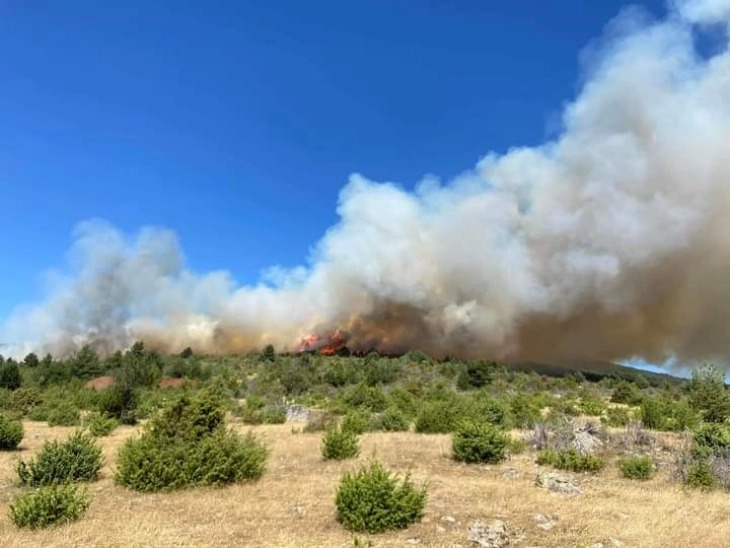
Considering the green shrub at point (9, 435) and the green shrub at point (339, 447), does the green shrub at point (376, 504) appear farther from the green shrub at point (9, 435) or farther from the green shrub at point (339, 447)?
the green shrub at point (9, 435)

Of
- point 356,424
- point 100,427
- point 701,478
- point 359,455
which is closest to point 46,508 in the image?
point 359,455

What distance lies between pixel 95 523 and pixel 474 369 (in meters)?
64.6

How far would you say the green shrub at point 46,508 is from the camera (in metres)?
13.5

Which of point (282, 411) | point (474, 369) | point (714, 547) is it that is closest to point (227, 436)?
point (714, 547)

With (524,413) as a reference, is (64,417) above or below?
below

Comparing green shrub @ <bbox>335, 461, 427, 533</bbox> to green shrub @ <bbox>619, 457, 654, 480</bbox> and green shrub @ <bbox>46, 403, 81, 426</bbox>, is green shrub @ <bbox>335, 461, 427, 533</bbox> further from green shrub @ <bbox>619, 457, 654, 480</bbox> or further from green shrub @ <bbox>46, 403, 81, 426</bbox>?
green shrub @ <bbox>46, 403, 81, 426</bbox>

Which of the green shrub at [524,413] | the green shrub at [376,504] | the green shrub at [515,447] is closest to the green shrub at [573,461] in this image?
the green shrub at [515,447]

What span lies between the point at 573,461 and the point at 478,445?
12.0 feet

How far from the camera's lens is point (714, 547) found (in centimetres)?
1333

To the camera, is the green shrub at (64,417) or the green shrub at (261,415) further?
the green shrub at (261,415)

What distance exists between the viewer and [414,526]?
1457cm

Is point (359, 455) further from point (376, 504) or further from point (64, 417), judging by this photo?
point (64, 417)

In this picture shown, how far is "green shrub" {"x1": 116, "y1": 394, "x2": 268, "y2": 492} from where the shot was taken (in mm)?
17922

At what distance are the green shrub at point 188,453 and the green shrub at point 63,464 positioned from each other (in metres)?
1.41
